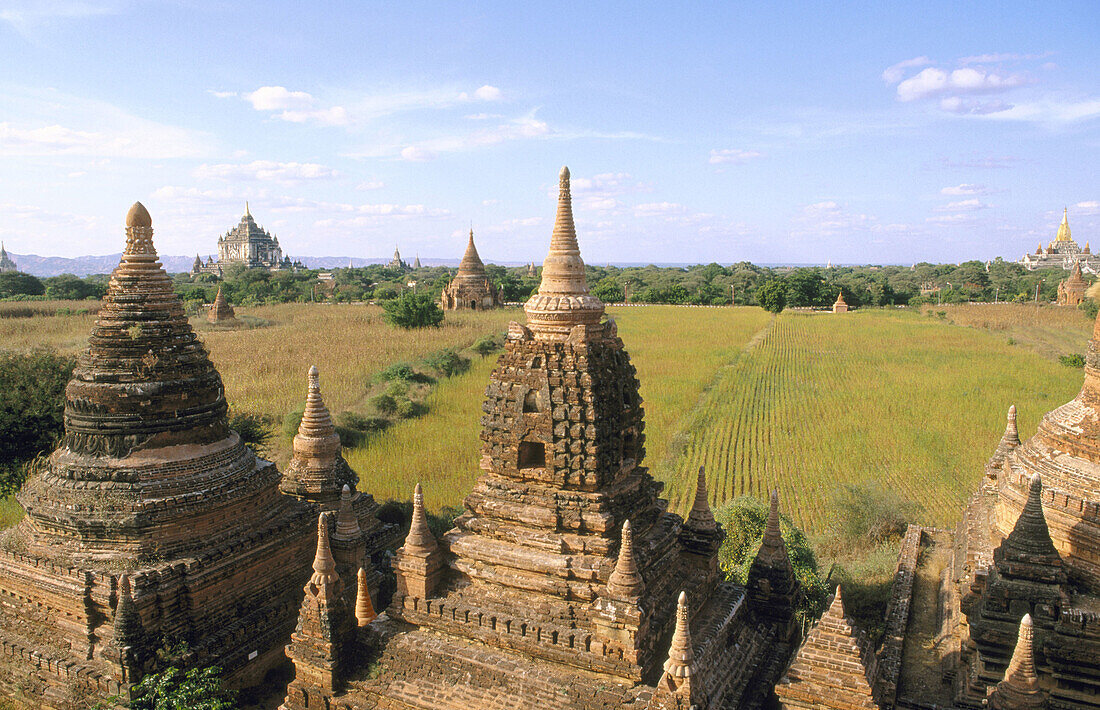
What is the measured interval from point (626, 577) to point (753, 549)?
10338mm

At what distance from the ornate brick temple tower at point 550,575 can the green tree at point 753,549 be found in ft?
17.8

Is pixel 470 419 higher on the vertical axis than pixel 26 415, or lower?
lower

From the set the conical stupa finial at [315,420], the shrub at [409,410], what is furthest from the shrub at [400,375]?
the conical stupa finial at [315,420]

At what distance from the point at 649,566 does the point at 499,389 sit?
315 centimetres

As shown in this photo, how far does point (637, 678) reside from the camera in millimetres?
7809

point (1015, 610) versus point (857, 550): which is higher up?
point (1015, 610)

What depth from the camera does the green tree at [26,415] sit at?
18344 millimetres

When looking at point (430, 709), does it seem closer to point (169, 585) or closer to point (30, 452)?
point (169, 585)

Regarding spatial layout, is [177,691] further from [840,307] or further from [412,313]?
[840,307]

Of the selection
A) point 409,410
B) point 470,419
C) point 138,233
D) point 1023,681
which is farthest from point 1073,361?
point 138,233

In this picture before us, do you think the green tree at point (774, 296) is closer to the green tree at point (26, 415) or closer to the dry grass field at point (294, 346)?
the dry grass field at point (294, 346)

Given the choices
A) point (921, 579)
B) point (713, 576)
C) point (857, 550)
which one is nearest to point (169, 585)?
point (713, 576)

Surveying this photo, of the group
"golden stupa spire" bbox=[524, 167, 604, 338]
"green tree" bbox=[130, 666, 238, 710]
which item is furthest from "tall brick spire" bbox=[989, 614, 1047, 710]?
"green tree" bbox=[130, 666, 238, 710]

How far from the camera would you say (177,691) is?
921 cm
